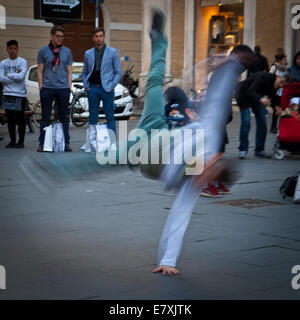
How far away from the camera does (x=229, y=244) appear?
5.70m

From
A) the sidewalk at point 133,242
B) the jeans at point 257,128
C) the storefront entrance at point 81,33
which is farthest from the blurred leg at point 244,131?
the storefront entrance at point 81,33

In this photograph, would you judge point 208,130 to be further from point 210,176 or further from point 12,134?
point 12,134

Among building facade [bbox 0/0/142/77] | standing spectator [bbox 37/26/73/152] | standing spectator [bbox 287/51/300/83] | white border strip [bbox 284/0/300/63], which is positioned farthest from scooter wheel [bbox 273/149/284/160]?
building facade [bbox 0/0/142/77]

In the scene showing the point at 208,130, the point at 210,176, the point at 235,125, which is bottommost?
the point at 235,125

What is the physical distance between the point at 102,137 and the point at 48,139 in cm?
97

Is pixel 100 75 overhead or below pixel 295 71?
below

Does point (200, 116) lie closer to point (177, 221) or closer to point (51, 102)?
point (177, 221)

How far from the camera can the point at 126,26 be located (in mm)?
29016

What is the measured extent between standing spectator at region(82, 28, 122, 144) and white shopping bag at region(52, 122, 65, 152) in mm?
554

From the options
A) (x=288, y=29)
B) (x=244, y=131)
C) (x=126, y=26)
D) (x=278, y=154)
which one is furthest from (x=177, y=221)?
(x=126, y=26)

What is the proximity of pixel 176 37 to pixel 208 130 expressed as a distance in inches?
897

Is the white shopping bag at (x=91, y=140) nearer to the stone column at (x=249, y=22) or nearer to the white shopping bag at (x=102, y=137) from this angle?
the white shopping bag at (x=102, y=137)

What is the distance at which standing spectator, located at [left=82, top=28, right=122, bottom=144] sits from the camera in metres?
12.0
